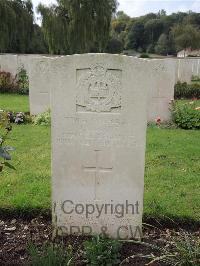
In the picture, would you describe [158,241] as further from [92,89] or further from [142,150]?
[92,89]

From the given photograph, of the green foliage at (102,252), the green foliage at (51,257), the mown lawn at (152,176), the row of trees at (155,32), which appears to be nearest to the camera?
the green foliage at (51,257)

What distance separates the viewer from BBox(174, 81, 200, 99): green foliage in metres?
16.9

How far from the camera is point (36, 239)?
3.62 meters

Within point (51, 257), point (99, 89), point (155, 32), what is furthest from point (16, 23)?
point (155, 32)

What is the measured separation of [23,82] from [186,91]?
6774 millimetres

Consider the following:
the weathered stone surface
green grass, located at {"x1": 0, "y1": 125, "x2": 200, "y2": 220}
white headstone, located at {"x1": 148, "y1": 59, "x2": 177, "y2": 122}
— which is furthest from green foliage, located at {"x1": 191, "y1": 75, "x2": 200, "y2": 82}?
the weathered stone surface

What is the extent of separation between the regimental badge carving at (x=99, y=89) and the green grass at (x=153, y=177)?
1.34 metres

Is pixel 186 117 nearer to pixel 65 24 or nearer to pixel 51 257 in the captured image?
pixel 51 257

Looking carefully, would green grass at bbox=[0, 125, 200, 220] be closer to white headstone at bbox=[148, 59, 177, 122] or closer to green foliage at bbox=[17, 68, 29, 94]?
white headstone at bbox=[148, 59, 177, 122]

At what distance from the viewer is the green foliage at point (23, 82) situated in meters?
16.9

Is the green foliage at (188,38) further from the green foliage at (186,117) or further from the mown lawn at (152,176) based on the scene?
the mown lawn at (152,176)

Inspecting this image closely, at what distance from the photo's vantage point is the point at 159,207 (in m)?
4.27

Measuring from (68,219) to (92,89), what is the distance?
1.17m

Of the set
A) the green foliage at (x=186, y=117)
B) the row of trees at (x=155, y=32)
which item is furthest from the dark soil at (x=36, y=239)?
the row of trees at (x=155, y=32)
